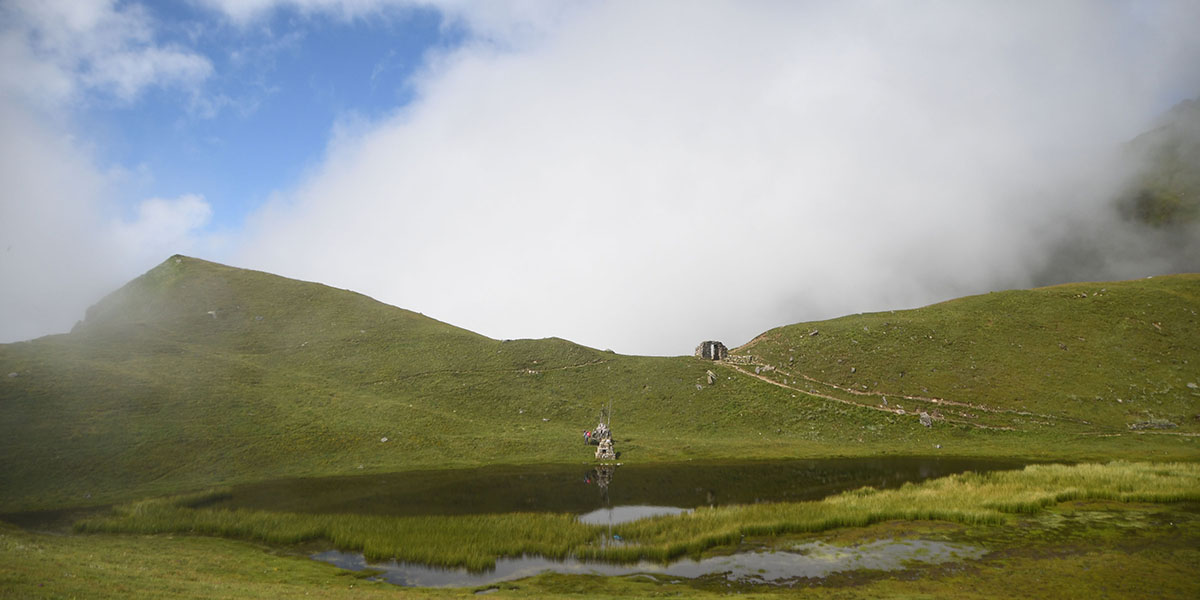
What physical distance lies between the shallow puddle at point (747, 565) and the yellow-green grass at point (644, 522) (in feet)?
3.50

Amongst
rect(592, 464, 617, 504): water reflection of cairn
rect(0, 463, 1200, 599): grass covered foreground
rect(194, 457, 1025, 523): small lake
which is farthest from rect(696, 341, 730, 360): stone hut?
rect(0, 463, 1200, 599): grass covered foreground

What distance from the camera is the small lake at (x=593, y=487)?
42.8 meters

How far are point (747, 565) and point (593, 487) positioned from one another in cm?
2352

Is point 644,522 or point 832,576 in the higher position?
point 832,576

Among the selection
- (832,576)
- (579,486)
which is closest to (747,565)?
(832,576)

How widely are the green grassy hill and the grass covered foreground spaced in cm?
2536

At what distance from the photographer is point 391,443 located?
6856 cm

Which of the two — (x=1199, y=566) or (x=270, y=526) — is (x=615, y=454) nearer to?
(x=270, y=526)

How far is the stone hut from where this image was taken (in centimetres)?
10500

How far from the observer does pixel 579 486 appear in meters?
50.3

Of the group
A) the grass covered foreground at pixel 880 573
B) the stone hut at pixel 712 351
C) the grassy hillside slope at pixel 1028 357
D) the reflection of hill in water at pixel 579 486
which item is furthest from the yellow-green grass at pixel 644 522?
the stone hut at pixel 712 351

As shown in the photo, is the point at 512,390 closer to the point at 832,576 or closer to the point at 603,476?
the point at 603,476

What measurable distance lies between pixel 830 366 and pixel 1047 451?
33365 millimetres

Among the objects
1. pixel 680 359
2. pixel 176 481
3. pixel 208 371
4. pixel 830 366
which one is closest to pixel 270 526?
pixel 176 481
